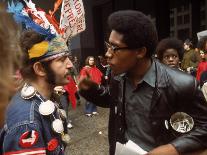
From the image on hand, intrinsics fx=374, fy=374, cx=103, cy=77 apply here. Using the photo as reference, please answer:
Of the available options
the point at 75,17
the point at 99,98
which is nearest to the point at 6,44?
the point at 99,98

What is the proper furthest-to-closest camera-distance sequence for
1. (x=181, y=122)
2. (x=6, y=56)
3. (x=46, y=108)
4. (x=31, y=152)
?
(x=181, y=122), (x=46, y=108), (x=31, y=152), (x=6, y=56)

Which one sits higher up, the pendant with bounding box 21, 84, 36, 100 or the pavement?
the pendant with bounding box 21, 84, 36, 100

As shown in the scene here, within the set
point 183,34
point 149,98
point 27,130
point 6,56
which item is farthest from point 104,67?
point 6,56

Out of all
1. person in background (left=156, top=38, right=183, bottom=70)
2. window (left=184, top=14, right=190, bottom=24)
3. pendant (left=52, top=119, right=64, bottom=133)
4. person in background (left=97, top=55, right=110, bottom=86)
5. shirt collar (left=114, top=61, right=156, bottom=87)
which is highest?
shirt collar (left=114, top=61, right=156, bottom=87)

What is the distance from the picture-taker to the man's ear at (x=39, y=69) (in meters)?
2.37

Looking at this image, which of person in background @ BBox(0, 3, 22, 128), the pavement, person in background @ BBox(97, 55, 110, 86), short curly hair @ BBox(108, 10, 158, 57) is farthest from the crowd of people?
person in background @ BBox(97, 55, 110, 86)

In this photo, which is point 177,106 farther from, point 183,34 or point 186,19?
point 183,34

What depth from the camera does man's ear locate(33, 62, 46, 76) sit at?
93.4 inches

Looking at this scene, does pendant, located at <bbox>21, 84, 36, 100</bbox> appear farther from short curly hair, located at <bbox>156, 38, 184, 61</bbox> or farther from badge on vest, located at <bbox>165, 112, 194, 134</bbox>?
short curly hair, located at <bbox>156, 38, 184, 61</bbox>

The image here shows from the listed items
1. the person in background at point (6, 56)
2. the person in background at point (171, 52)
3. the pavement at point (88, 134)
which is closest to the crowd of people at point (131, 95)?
the person in background at point (6, 56)

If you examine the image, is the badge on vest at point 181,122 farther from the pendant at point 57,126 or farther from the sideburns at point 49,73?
the sideburns at point 49,73

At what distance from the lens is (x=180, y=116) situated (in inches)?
91.4

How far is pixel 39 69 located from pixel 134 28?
25.8 inches

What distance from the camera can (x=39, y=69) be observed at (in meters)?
2.38
